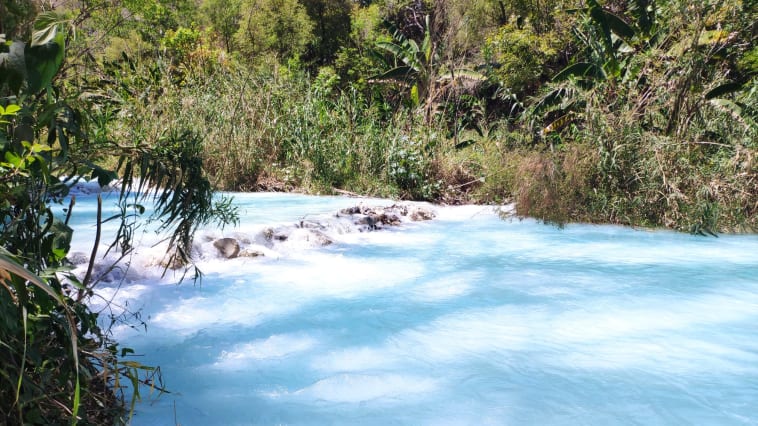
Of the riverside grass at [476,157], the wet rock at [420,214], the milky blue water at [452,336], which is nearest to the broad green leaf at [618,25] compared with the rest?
the riverside grass at [476,157]

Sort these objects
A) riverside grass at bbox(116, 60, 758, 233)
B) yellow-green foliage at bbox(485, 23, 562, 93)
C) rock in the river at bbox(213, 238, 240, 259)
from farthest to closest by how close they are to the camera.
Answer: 1. yellow-green foliage at bbox(485, 23, 562, 93)
2. riverside grass at bbox(116, 60, 758, 233)
3. rock in the river at bbox(213, 238, 240, 259)

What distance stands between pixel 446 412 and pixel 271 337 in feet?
4.50

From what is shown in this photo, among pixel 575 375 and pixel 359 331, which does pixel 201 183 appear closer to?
pixel 359 331

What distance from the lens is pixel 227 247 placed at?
560 centimetres

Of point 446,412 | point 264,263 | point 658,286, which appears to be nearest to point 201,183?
point 446,412

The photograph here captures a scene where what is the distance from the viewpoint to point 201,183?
2371mm

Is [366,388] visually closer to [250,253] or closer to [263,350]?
[263,350]

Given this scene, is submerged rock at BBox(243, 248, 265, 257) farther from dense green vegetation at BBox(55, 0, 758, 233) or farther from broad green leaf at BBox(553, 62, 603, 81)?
broad green leaf at BBox(553, 62, 603, 81)

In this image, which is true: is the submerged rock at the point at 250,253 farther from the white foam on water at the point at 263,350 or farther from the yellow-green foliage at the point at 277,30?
the yellow-green foliage at the point at 277,30

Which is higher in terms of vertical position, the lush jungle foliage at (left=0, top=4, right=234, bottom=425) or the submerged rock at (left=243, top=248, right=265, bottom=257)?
the lush jungle foliage at (left=0, top=4, right=234, bottom=425)

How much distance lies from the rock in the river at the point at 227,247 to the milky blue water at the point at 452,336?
0.55 ft

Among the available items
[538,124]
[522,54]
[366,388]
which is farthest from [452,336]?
[522,54]

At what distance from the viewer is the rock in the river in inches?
219

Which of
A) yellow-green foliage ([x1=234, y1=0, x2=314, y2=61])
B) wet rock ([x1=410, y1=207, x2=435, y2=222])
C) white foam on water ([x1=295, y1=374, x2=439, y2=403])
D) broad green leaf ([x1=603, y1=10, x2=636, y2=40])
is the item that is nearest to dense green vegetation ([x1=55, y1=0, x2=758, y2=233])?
broad green leaf ([x1=603, y1=10, x2=636, y2=40])
